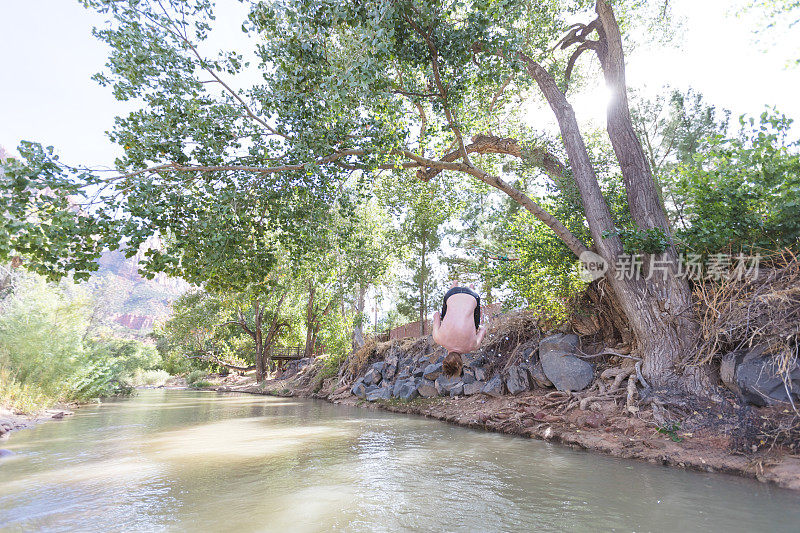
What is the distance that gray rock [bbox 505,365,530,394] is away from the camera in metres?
9.78

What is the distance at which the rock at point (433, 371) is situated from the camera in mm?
12871

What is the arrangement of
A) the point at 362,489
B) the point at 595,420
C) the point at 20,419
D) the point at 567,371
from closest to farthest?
the point at 362,489
the point at 595,420
the point at 567,371
the point at 20,419

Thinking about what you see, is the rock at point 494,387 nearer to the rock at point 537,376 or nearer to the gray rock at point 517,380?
the gray rock at point 517,380

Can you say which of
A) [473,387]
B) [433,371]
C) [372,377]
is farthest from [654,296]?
[372,377]

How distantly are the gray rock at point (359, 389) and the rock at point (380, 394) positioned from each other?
69cm

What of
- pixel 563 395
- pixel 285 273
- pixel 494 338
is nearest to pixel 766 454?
pixel 563 395

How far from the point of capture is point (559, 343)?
32.2 feet

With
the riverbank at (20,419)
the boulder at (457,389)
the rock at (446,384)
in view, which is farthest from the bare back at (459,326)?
the riverbank at (20,419)

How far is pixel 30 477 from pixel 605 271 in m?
9.22

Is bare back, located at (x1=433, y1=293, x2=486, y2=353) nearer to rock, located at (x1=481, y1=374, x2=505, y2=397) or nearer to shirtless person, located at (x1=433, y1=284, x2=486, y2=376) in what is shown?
shirtless person, located at (x1=433, y1=284, x2=486, y2=376)

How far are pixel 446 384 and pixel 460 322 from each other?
5.17 metres

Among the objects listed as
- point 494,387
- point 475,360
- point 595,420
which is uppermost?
point 475,360

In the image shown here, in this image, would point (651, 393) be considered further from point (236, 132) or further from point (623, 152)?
point (236, 132)

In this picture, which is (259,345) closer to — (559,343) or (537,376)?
(537,376)
